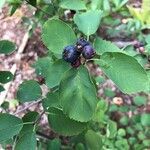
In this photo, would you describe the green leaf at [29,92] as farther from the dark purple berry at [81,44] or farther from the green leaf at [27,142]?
the dark purple berry at [81,44]

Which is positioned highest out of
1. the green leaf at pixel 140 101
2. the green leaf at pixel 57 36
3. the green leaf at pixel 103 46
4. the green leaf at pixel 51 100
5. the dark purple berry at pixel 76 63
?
the green leaf at pixel 57 36

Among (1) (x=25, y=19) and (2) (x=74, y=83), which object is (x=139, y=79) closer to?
(2) (x=74, y=83)

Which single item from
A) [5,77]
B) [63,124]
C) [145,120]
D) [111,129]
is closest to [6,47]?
[5,77]

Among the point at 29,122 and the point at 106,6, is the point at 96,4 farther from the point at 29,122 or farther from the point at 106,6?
the point at 29,122

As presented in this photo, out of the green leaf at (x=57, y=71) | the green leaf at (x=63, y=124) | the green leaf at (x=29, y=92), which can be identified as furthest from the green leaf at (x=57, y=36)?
the green leaf at (x=29, y=92)

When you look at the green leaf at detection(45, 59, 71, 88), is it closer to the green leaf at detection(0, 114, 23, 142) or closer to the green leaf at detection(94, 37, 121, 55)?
the green leaf at detection(94, 37, 121, 55)

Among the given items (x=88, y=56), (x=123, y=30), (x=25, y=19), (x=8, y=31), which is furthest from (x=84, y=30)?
(x=8, y=31)
